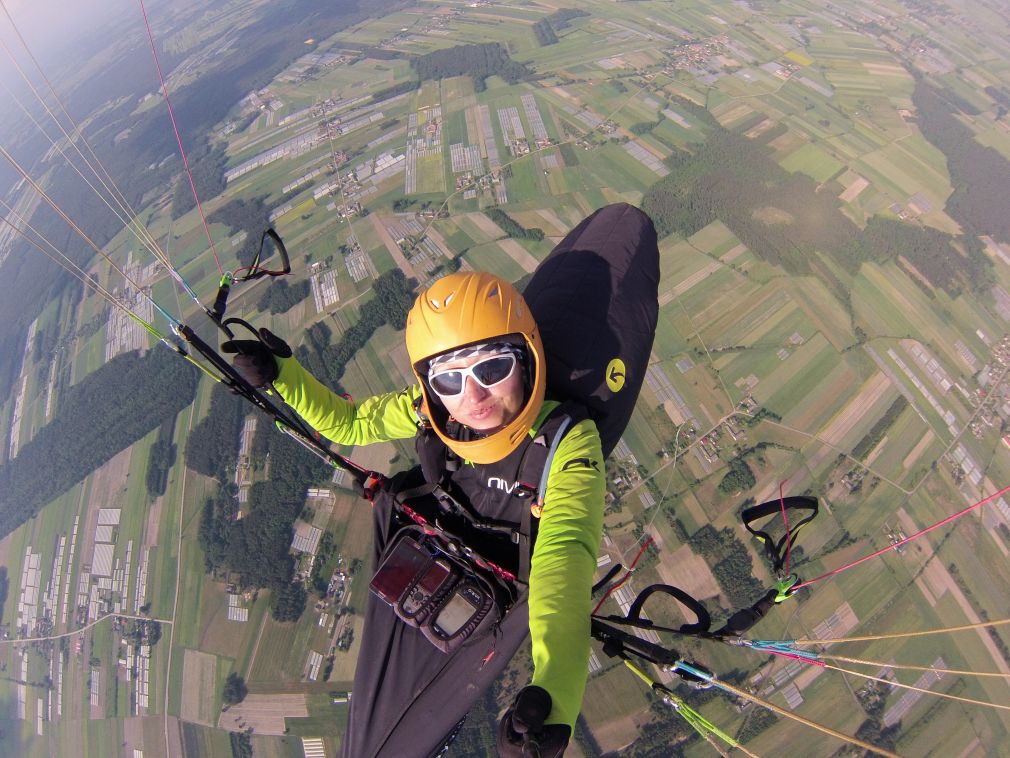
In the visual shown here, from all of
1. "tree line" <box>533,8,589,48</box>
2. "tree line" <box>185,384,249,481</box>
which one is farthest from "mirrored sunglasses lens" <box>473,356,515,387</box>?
"tree line" <box>533,8,589,48</box>

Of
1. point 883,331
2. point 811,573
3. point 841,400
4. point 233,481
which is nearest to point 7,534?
point 233,481

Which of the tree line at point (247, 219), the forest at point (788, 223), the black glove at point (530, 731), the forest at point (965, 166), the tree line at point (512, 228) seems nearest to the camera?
the black glove at point (530, 731)

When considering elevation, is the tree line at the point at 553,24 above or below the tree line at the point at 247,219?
above

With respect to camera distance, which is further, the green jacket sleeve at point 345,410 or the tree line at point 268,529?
the tree line at point 268,529

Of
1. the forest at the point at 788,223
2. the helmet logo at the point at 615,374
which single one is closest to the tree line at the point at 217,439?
the helmet logo at the point at 615,374

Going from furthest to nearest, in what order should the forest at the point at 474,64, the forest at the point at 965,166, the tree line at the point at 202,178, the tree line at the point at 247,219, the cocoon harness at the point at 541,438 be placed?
the forest at the point at 474,64 → the tree line at the point at 202,178 → the tree line at the point at 247,219 → the forest at the point at 965,166 → the cocoon harness at the point at 541,438

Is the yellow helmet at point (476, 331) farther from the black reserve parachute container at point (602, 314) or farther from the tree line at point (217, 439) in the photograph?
the tree line at point (217, 439)

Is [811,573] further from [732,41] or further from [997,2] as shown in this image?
[997,2]
